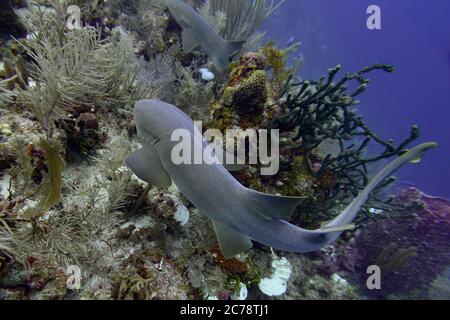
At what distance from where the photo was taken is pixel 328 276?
5.05 m

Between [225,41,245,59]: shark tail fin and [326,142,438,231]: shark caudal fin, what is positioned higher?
[225,41,245,59]: shark tail fin

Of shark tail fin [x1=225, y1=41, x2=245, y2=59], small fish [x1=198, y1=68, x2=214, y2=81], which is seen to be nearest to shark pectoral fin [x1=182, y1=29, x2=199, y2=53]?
small fish [x1=198, y1=68, x2=214, y2=81]

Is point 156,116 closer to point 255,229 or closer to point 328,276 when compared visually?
point 255,229

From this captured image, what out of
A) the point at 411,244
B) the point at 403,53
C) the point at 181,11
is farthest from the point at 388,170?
the point at 403,53

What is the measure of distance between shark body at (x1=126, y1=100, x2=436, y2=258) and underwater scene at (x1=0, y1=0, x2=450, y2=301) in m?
0.02

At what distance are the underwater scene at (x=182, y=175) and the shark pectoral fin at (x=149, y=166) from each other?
0.01m

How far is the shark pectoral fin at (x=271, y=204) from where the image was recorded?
249 centimetres

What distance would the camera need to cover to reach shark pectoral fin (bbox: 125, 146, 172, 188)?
2963mm

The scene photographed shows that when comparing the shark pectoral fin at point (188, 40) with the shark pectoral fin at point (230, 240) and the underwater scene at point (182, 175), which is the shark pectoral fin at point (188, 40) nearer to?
the underwater scene at point (182, 175)

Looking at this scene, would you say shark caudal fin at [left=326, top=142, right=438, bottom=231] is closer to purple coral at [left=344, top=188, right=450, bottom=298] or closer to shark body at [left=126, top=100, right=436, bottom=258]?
shark body at [left=126, top=100, right=436, bottom=258]

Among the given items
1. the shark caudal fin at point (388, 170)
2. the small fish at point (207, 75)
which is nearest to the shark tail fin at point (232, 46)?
the small fish at point (207, 75)

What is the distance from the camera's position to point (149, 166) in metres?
2.98

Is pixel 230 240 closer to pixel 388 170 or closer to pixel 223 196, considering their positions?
pixel 223 196
